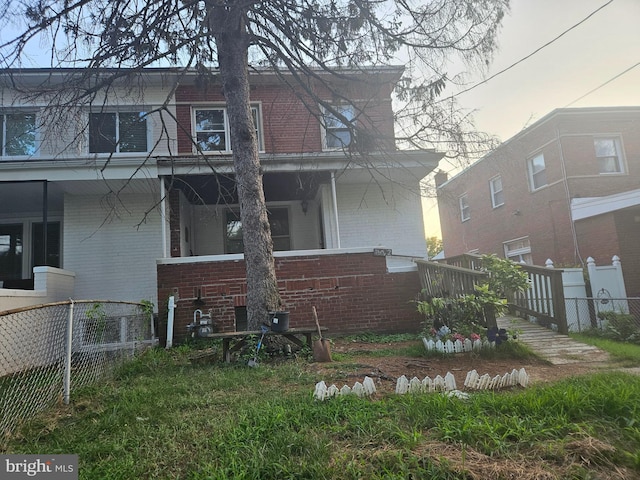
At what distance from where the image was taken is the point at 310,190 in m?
11.1

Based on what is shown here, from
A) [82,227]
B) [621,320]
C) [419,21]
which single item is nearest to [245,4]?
[419,21]

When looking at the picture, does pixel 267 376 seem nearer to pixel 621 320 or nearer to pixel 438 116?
pixel 438 116

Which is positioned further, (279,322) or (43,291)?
(43,291)

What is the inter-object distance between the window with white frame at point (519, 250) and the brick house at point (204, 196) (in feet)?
24.2

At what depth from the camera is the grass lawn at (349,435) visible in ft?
7.79

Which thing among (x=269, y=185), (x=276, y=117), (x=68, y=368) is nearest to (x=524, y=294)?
(x=269, y=185)

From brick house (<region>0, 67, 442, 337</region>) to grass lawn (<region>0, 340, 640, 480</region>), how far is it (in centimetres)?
456

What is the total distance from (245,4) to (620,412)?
6.62 m

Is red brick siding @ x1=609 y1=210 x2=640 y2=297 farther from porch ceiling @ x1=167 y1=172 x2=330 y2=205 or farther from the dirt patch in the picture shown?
porch ceiling @ x1=167 y1=172 x2=330 y2=205

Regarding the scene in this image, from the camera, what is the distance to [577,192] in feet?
43.9

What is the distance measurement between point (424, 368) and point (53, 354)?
4244mm

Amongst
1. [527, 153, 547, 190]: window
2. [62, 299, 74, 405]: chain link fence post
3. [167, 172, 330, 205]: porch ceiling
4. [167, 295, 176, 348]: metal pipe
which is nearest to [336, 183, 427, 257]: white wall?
[167, 172, 330, 205]: porch ceiling

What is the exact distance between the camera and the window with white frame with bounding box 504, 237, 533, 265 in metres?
15.8

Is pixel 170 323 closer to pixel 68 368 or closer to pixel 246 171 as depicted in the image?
pixel 246 171
